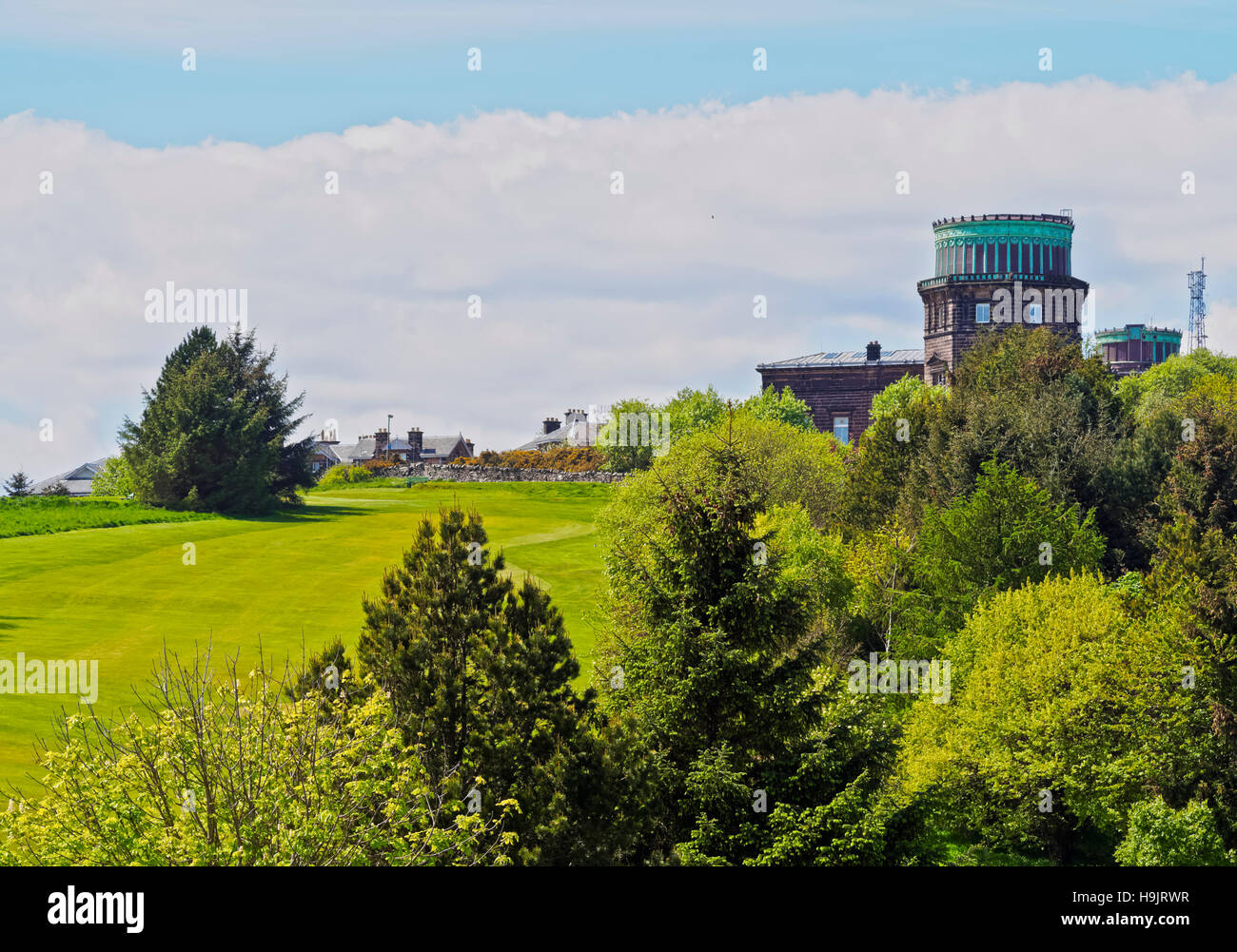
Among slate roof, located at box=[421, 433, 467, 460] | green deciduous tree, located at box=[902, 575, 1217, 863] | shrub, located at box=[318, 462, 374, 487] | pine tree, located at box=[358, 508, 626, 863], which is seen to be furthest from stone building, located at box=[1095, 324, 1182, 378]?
pine tree, located at box=[358, 508, 626, 863]

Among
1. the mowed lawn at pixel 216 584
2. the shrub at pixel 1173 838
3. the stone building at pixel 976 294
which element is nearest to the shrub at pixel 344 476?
the mowed lawn at pixel 216 584

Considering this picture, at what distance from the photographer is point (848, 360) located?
139 meters

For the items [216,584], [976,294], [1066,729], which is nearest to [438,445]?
[976,294]

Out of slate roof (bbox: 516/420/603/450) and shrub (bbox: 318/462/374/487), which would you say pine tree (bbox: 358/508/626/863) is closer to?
shrub (bbox: 318/462/374/487)

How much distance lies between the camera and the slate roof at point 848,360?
446 ft

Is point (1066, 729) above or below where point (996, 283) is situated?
below

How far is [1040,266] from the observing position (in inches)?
5027

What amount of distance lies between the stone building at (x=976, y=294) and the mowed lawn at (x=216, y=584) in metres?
49.5

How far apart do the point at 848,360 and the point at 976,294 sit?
711 inches

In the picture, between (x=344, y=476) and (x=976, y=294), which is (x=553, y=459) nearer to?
(x=344, y=476)

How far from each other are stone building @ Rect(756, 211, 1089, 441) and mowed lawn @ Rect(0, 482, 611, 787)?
49.5 metres

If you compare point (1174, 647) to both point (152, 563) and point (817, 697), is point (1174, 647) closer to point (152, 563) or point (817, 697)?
point (817, 697)

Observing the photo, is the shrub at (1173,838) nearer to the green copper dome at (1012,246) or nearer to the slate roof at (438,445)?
the green copper dome at (1012,246)

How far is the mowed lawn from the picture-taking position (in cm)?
4881
